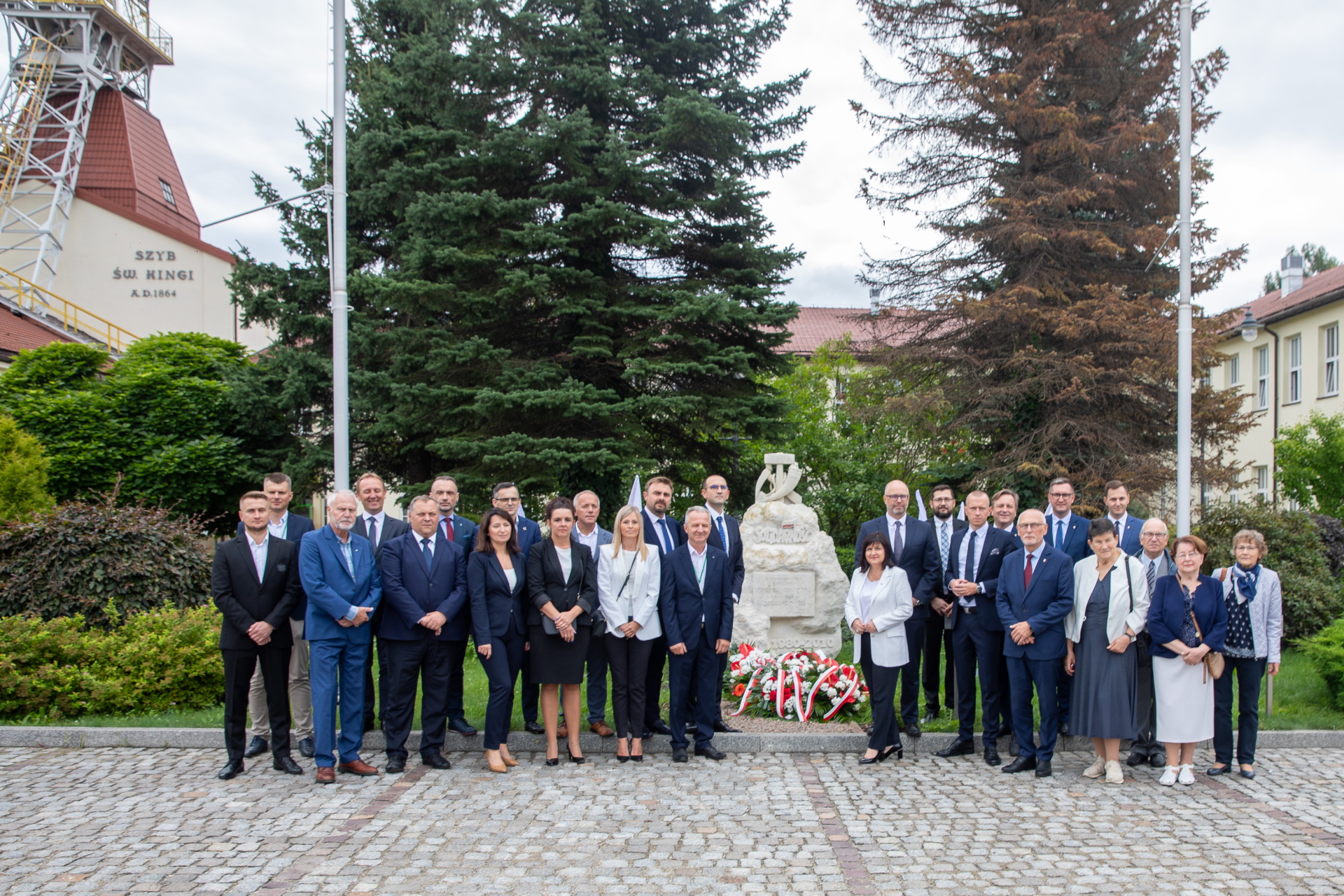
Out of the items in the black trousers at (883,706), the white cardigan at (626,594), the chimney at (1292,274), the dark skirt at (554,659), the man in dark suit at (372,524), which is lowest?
the black trousers at (883,706)

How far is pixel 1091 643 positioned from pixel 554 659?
3.84m

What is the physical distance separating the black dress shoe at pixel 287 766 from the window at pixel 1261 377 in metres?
30.7

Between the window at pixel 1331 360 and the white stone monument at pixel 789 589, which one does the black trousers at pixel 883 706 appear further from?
the window at pixel 1331 360

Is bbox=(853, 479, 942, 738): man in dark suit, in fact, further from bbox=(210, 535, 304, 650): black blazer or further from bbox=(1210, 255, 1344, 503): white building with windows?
bbox=(1210, 255, 1344, 503): white building with windows

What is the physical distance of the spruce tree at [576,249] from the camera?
14.1m

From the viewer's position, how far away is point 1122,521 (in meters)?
7.62

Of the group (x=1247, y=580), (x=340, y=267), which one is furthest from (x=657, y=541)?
(x=340, y=267)

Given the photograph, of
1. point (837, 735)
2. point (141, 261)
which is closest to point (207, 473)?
point (141, 261)

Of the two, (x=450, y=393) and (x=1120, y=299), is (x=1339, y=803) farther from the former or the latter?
(x=450, y=393)

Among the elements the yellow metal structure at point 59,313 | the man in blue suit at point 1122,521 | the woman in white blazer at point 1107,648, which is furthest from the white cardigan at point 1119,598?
the yellow metal structure at point 59,313

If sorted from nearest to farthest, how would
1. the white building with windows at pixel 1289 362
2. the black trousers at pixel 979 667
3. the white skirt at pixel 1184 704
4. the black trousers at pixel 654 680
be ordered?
the white skirt at pixel 1184 704
the black trousers at pixel 979 667
the black trousers at pixel 654 680
the white building with windows at pixel 1289 362

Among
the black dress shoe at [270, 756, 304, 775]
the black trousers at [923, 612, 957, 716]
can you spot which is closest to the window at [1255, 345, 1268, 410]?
the black trousers at [923, 612, 957, 716]

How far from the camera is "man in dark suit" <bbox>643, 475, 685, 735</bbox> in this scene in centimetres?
729

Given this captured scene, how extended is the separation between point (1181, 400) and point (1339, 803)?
20.3 feet
